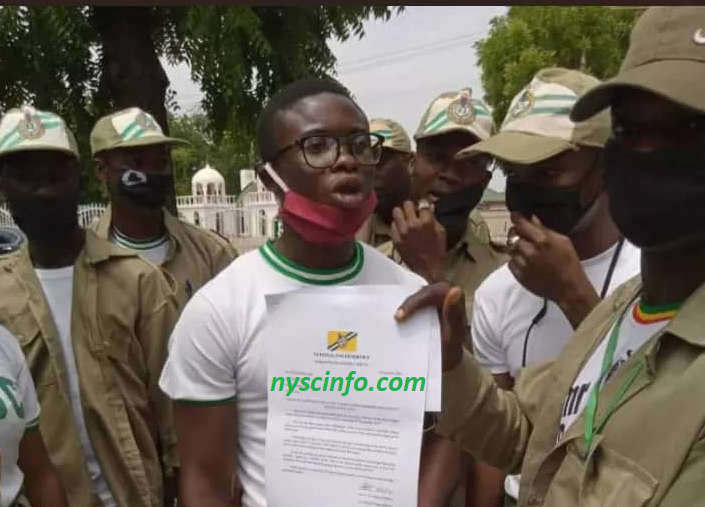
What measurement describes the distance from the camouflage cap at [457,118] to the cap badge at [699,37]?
6.30 ft

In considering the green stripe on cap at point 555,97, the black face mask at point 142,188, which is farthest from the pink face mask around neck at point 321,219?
the black face mask at point 142,188

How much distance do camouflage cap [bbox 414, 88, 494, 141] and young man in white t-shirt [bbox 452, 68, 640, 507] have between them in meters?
0.71

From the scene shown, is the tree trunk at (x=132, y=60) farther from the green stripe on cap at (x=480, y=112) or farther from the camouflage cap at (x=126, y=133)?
the green stripe on cap at (x=480, y=112)

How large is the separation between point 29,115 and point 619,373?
2617 mm

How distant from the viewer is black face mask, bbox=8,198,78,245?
126 inches

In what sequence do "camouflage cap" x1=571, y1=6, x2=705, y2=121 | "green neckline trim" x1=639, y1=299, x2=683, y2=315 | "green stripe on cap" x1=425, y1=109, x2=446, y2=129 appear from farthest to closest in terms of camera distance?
"green stripe on cap" x1=425, y1=109, x2=446, y2=129 < "green neckline trim" x1=639, y1=299, x2=683, y2=315 < "camouflage cap" x1=571, y1=6, x2=705, y2=121

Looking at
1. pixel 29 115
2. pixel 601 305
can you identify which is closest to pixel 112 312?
pixel 29 115

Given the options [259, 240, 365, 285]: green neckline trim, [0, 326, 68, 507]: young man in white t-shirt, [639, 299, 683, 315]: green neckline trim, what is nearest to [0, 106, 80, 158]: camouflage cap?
[0, 326, 68, 507]: young man in white t-shirt

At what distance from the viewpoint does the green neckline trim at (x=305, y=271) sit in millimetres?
2281

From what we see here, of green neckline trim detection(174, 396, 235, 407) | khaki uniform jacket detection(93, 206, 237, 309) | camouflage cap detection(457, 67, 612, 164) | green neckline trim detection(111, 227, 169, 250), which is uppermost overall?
camouflage cap detection(457, 67, 612, 164)

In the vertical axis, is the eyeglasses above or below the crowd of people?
above

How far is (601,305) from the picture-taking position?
205 cm

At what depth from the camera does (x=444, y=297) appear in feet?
6.35

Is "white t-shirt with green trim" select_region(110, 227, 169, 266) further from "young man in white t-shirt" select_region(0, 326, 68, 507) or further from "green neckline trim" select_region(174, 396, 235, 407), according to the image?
"green neckline trim" select_region(174, 396, 235, 407)
